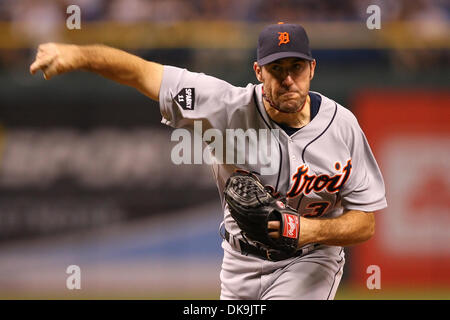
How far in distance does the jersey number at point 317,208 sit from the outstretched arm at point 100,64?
100 cm

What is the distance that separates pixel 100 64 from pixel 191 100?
0.50 m

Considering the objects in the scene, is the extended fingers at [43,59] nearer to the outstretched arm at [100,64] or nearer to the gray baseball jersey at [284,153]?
the outstretched arm at [100,64]

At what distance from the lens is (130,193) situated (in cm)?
793

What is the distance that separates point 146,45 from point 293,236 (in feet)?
15.7

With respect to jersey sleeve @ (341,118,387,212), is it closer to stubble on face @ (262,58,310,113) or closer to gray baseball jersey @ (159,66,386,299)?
gray baseball jersey @ (159,66,386,299)

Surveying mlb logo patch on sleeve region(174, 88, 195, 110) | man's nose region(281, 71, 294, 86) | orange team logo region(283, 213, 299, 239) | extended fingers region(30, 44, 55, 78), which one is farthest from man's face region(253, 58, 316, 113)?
extended fingers region(30, 44, 55, 78)

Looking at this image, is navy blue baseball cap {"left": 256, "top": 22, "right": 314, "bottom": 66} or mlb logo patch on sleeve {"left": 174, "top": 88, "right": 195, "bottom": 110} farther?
mlb logo patch on sleeve {"left": 174, "top": 88, "right": 195, "bottom": 110}

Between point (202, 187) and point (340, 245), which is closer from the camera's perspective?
point (340, 245)

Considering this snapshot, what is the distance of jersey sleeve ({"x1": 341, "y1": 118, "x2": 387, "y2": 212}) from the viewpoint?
3.69m

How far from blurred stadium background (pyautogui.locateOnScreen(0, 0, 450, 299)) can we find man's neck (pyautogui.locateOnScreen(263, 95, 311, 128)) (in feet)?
13.3

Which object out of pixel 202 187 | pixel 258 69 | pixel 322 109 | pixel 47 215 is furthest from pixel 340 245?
pixel 47 215

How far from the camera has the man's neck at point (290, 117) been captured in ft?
12.2

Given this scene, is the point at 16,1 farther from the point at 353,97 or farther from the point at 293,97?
the point at 293,97

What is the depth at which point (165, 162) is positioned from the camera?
790cm
